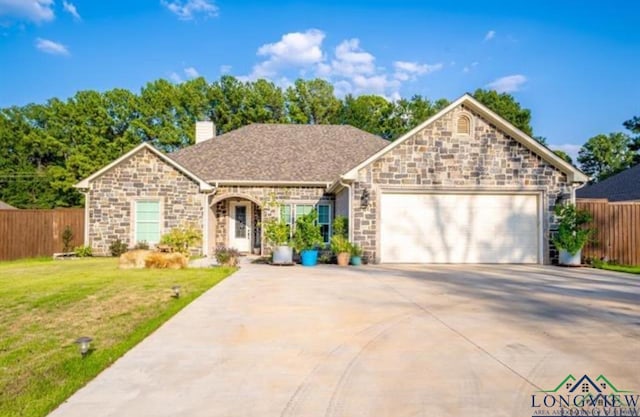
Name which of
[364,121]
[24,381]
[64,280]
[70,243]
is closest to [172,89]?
[364,121]

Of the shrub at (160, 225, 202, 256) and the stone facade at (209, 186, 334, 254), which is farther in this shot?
the stone facade at (209, 186, 334, 254)

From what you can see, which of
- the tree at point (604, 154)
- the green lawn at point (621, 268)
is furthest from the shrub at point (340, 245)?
the tree at point (604, 154)

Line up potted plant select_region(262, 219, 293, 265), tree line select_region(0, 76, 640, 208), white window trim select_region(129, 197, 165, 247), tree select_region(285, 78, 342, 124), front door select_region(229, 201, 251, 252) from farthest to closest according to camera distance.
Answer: tree select_region(285, 78, 342, 124) → tree line select_region(0, 76, 640, 208) → front door select_region(229, 201, 251, 252) → white window trim select_region(129, 197, 165, 247) → potted plant select_region(262, 219, 293, 265)

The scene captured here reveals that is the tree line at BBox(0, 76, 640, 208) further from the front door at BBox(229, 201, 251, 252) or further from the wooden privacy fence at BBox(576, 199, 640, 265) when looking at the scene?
the wooden privacy fence at BBox(576, 199, 640, 265)

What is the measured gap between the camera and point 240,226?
Result: 1925 centimetres

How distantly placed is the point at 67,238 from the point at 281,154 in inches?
376

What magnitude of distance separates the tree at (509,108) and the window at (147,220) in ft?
104

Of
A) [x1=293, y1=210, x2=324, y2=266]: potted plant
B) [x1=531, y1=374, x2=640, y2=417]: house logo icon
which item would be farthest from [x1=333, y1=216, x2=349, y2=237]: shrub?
[x1=531, y1=374, x2=640, y2=417]: house logo icon

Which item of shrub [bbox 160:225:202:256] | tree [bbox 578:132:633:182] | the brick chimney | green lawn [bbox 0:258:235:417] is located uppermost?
tree [bbox 578:132:633:182]

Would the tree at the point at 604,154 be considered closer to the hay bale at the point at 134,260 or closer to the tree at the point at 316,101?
the tree at the point at 316,101

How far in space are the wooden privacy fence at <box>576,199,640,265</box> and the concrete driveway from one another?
692 centimetres

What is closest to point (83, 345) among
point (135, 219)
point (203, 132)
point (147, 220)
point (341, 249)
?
point (341, 249)

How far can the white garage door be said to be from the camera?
14.7 m

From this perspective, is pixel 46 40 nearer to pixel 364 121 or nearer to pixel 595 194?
pixel 364 121
